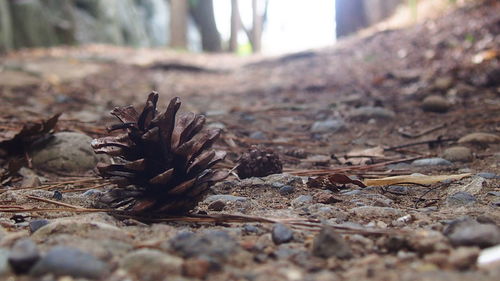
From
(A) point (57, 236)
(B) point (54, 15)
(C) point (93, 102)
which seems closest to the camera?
(A) point (57, 236)

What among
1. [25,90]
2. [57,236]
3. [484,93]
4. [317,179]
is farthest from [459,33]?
[57,236]

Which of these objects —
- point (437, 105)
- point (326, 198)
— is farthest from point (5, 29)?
point (326, 198)

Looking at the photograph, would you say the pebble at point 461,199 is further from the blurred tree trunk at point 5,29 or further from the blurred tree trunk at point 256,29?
the blurred tree trunk at point 256,29

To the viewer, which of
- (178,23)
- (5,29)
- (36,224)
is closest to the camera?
(36,224)

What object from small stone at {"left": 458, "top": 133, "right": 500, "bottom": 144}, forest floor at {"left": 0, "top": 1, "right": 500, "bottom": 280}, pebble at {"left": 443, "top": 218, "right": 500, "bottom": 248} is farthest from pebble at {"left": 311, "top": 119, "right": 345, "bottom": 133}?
pebble at {"left": 443, "top": 218, "right": 500, "bottom": 248}

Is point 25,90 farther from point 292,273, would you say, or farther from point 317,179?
point 292,273

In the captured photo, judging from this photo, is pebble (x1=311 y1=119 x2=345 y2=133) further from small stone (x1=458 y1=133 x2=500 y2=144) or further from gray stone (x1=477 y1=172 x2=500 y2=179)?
gray stone (x1=477 y1=172 x2=500 y2=179)

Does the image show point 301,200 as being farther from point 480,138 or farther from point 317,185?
point 480,138
